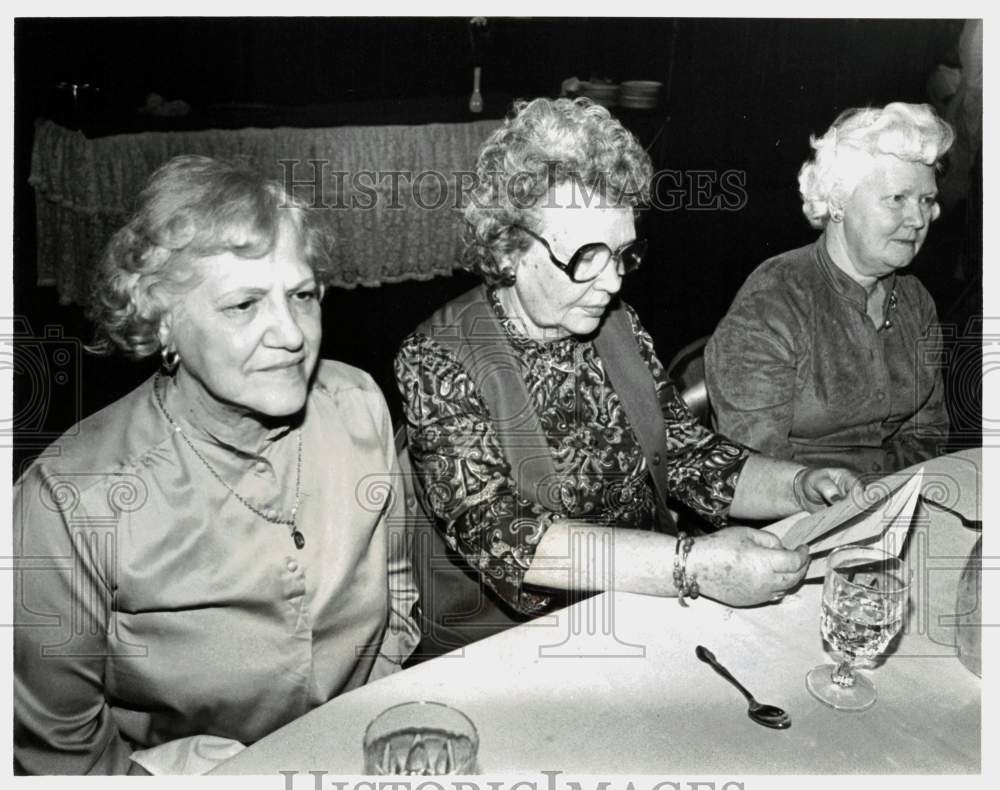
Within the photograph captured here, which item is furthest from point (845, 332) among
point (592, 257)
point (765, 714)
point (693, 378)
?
point (765, 714)

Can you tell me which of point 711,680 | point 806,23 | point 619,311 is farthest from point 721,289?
point 711,680

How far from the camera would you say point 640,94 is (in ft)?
8.63

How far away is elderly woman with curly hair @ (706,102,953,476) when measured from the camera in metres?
2.11

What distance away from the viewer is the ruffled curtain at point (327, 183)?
162cm

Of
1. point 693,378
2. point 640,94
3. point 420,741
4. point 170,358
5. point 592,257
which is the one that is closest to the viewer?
point 420,741

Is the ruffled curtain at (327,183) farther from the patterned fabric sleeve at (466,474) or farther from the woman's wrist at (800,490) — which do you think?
the woman's wrist at (800,490)

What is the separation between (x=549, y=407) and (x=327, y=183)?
2.28 feet

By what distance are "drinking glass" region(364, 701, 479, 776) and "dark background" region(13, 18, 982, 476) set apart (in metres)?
0.83

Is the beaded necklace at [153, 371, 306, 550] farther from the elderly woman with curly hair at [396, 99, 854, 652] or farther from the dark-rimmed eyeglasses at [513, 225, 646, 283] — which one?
the dark-rimmed eyeglasses at [513, 225, 646, 283]

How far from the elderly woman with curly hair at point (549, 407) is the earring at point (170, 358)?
0.47 metres

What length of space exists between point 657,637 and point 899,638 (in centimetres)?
37

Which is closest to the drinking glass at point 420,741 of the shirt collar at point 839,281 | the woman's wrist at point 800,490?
the woman's wrist at point 800,490

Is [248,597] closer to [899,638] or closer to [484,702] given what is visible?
[484,702]

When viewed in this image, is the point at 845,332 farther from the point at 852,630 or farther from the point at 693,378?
the point at 852,630
